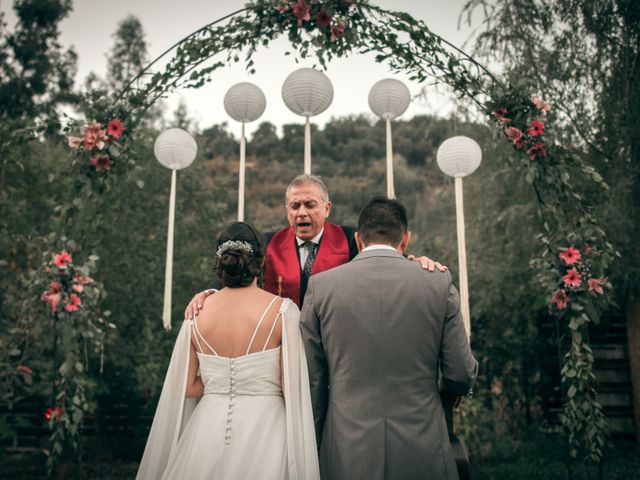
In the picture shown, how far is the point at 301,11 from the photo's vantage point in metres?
3.49

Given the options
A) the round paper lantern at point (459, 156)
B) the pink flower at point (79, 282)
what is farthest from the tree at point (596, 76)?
the pink flower at point (79, 282)

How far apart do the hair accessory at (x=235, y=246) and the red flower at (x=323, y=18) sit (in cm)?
198

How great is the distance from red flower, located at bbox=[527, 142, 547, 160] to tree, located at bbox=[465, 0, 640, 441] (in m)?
1.65

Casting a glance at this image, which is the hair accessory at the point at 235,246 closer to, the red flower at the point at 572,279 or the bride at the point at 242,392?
the bride at the point at 242,392

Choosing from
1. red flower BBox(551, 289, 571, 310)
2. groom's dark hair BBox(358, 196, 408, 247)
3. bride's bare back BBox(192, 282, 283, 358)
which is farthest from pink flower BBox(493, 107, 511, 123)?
bride's bare back BBox(192, 282, 283, 358)

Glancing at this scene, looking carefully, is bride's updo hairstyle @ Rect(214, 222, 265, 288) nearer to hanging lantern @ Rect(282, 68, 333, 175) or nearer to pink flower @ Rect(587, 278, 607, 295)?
hanging lantern @ Rect(282, 68, 333, 175)

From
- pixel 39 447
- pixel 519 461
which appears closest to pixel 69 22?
pixel 39 447

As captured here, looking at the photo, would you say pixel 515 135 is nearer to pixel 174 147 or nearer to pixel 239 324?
pixel 239 324

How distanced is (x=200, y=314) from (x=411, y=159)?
21.0 meters

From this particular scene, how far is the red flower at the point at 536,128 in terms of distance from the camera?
3.66m

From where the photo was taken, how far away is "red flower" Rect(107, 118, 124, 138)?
3725 mm

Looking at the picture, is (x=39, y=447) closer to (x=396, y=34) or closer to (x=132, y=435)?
(x=132, y=435)

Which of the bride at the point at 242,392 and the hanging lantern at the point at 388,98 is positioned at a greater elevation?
the hanging lantern at the point at 388,98

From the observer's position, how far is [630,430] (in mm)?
6223
